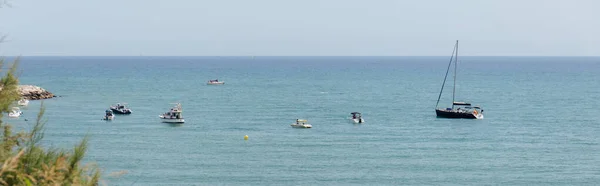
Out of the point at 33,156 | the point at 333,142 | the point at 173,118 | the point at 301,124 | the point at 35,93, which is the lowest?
the point at 333,142

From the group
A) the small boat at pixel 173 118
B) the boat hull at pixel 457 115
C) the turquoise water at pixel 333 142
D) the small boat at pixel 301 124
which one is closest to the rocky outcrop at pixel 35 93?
the turquoise water at pixel 333 142

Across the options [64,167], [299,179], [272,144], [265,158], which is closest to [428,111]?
[272,144]

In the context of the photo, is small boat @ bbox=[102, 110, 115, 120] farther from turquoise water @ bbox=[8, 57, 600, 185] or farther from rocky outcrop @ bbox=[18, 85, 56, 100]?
rocky outcrop @ bbox=[18, 85, 56, 100]

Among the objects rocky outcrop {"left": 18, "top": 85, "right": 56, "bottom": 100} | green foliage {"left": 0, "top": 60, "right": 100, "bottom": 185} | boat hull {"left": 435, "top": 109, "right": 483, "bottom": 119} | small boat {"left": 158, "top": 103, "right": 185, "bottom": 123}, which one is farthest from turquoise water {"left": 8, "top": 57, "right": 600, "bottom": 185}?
green foliage {"left": 0, "top": 60, "right": 100, "bottom": 185}

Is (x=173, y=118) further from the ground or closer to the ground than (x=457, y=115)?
further from the ground

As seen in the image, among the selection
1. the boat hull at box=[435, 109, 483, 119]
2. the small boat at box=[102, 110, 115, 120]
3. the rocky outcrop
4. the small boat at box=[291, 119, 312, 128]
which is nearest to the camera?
the small boat at box=[291, 119, 312, 128]

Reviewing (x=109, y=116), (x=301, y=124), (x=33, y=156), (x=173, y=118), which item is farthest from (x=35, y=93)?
(x=33, y=156)

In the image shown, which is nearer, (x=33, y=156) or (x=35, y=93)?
(x=33, y=156)

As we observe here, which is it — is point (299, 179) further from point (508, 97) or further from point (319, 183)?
point (508, 97)

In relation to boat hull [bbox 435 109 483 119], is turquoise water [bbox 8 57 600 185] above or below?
below

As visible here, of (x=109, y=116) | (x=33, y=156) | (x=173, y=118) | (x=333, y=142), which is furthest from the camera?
(x=109, y=116)

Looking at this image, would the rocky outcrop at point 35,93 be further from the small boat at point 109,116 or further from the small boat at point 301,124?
the small boat at point 301,124

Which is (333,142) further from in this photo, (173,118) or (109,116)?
(109,116)

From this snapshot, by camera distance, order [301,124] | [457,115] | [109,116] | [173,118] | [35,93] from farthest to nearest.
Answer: [35,93] < [457,115] < [109,116] < [173,118] < [301,124]
